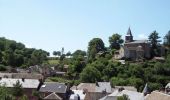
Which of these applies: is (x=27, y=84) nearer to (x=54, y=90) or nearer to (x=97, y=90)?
(x=54, y=90)

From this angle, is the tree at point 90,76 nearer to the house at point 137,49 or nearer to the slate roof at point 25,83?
the slate roof at point 25,83

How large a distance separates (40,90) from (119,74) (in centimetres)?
3689

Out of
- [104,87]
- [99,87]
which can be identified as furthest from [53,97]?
[104,87]

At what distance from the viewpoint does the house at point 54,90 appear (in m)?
86.0

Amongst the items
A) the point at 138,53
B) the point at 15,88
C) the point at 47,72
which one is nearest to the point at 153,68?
the point at 138,53

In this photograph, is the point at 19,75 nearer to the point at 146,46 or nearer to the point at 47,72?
the point at 47,72

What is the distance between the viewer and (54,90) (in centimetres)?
8681

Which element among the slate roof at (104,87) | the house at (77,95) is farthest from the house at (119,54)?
the house at (77,95)

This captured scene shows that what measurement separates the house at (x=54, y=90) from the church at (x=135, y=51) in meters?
53.5

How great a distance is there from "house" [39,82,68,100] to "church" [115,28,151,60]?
175 feet

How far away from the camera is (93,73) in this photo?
113188 mm

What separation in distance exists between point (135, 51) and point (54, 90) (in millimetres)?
57772

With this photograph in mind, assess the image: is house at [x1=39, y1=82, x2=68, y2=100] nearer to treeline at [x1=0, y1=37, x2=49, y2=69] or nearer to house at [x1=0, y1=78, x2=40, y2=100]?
house at [x1=0, y1=78, x2=40, y2=100]

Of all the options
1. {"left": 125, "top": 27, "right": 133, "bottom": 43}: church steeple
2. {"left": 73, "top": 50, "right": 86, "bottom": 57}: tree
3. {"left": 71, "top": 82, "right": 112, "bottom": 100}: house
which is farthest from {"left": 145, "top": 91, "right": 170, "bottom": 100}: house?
{"left": 73, "top": 50, "right": 86, "bottom": 57}: tree
